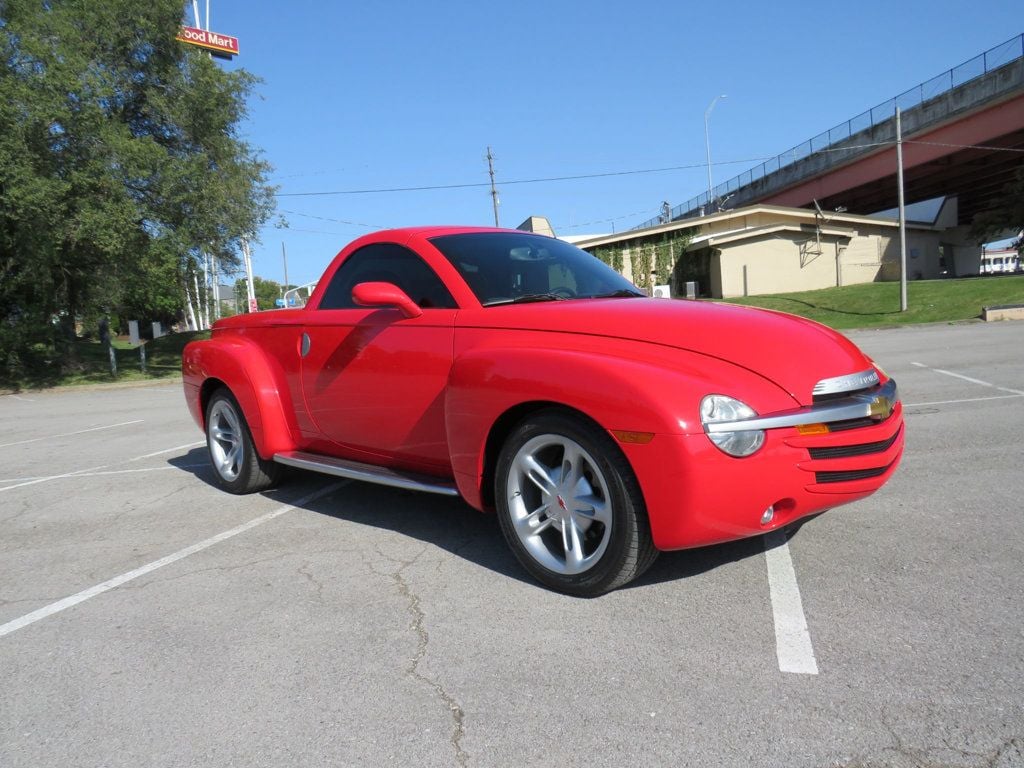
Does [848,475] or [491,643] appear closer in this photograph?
[491,643]

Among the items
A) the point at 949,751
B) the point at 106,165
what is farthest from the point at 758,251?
the point at 949,751

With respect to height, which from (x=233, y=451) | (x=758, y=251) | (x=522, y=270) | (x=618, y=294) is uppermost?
(x=758, y=251)

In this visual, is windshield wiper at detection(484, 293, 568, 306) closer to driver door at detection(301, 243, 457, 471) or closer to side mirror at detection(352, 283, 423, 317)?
driver door at detection(301, 243, 457, 471)

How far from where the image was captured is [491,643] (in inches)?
116

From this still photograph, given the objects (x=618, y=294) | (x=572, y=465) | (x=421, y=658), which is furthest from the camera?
(x=618, y=294)

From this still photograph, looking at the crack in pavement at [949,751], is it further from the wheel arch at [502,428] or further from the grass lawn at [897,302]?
the grass lawn at [897,302]

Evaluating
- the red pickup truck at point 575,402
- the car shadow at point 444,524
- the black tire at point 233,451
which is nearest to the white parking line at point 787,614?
the car shadow at point 444,524

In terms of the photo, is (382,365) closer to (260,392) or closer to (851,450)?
(260,392)

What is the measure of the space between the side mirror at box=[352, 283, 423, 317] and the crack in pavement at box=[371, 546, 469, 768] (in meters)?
1.30

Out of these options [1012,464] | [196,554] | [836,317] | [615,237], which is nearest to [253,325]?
[196,554]

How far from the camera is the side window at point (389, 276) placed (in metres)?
4.15

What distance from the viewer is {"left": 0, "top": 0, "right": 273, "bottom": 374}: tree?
17.8 metres

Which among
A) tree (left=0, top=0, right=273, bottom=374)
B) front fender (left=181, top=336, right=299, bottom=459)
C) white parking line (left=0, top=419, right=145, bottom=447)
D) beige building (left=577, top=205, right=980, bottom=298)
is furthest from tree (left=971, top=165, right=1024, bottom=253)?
front fender (left=181, top=336, right=299, bottom=459)

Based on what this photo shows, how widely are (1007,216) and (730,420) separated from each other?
52300 millimetres
